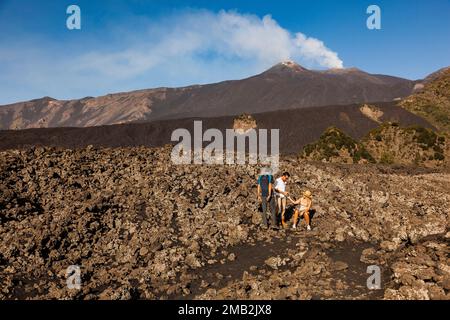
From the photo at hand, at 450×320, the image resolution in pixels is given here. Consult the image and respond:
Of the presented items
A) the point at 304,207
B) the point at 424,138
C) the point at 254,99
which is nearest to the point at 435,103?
the point at 424,138

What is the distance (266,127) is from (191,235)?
52273mm

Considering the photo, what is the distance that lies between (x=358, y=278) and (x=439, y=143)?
103 ft

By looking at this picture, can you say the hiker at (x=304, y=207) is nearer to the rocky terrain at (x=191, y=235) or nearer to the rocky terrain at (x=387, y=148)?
the rocky terrain at (x=191, y=235)

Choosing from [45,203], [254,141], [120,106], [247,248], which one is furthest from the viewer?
[120,106]

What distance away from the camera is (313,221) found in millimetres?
13516

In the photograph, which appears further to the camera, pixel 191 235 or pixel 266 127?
pixel 266 127

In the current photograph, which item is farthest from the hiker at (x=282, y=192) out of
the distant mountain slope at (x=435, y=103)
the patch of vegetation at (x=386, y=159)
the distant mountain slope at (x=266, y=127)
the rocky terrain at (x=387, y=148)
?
the distant mountain slope at (x=435, y=103)

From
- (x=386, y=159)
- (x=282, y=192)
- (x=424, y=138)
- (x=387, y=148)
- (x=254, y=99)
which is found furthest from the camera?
(x=254, y=99)

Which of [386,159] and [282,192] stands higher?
[386,159]

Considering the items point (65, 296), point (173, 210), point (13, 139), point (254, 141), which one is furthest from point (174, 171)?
point (13, 139)

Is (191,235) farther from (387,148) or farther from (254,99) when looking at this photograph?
(254,99)

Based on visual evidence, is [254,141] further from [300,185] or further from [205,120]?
[300,185]

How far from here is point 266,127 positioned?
63438mm

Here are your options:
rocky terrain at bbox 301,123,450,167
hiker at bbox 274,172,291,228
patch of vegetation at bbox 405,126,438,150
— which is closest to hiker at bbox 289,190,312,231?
hiker at bbox 274,172,291,228
